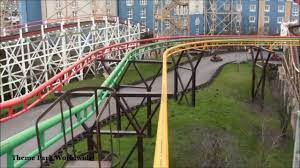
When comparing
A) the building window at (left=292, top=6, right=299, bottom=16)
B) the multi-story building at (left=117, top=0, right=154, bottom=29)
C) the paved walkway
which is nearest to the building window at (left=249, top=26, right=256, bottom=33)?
the building window at (left=292, top=6, right=299, bottom=16)

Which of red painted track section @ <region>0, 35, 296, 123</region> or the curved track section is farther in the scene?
the curved track section

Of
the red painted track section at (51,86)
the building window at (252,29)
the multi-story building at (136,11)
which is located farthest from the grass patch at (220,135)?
the building window at (252,29)

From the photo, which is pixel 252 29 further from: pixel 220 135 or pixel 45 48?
pixel 220 135

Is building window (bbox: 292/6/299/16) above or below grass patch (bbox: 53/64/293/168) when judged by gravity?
above

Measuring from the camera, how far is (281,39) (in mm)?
23266

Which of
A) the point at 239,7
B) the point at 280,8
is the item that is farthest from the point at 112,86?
the point at 280,8

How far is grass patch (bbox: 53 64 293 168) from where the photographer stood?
14352mm

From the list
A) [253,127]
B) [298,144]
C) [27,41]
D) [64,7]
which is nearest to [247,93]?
[253,127]

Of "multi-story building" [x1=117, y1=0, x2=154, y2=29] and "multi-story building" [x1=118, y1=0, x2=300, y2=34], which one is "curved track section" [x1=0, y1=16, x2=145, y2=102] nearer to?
"multi-story building" [x1=117, y1=0, x2=154, y2=29]

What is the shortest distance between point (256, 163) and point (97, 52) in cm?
790

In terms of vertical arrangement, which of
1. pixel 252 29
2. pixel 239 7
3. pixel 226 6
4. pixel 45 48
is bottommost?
pixel 45 48

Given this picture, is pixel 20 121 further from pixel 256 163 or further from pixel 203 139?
pixel 256 163

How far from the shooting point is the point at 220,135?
1661 cm

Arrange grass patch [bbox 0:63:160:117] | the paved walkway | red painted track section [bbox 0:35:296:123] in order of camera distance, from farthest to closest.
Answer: grass patch [bbox 0:63:160:117] < the paved walkway < red painted track section [bbox 0:35:296:123]
